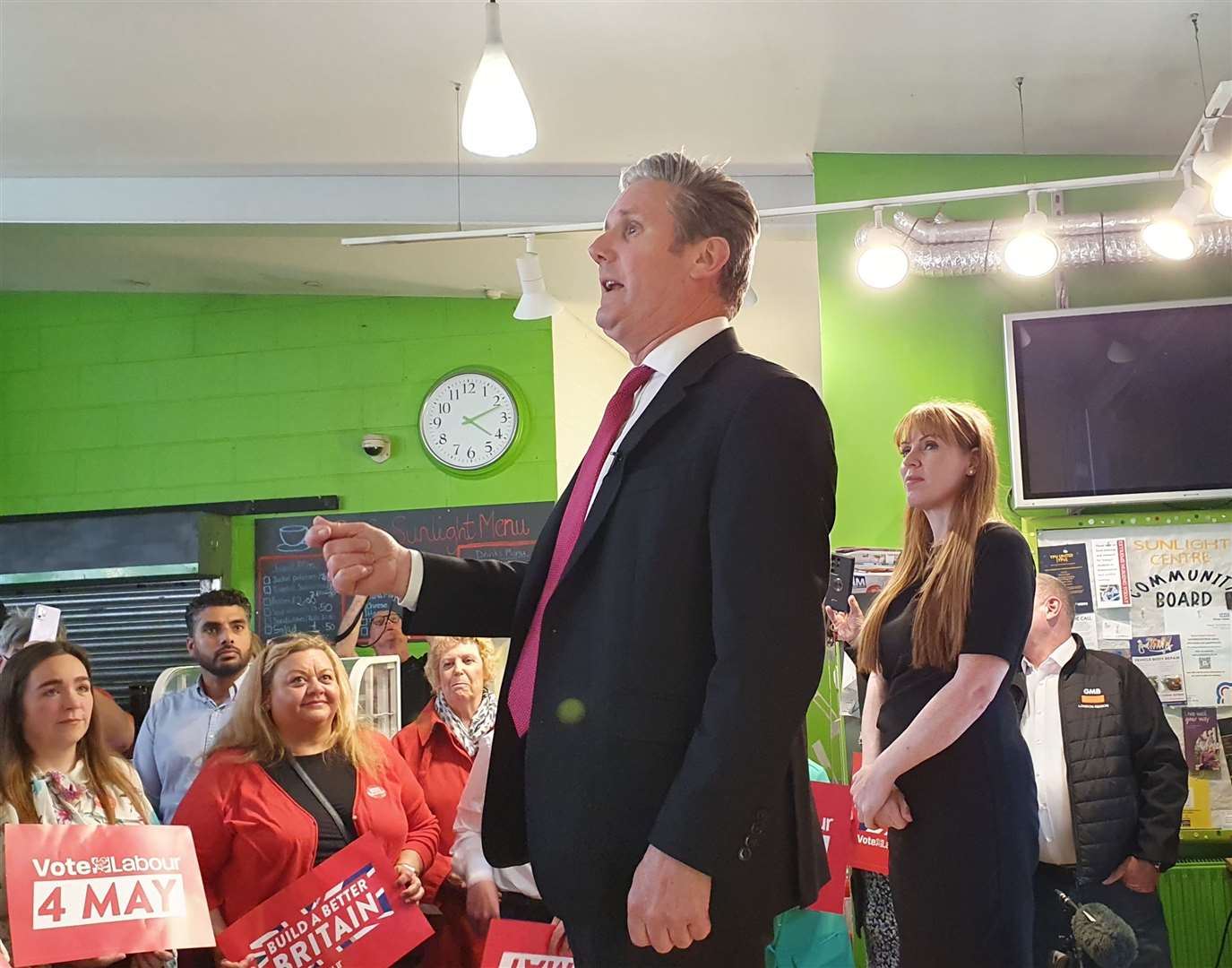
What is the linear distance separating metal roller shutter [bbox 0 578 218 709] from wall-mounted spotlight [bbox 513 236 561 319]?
261cm

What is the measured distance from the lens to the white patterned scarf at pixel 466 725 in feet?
13.7

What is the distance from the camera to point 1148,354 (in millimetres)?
4617

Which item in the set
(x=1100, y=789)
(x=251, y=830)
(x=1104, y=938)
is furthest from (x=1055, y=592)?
Answer: (x=251, y=830)

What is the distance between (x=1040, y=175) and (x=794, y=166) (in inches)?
38.9

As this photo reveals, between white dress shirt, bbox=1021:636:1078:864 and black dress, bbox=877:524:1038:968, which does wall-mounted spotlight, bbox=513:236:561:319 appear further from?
black dress, bbox=877:524:1038:968

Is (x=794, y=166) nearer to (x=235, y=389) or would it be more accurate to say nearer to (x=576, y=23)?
(x=576, y=23)

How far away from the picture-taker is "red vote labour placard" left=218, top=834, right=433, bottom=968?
3039 millimetres

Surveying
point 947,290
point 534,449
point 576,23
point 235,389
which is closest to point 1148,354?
point 947,290

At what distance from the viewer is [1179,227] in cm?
425

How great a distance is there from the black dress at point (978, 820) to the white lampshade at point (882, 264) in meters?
2.37

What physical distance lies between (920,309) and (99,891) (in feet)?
11.7

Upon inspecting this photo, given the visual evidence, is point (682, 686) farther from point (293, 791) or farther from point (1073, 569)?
point (1073, 569)

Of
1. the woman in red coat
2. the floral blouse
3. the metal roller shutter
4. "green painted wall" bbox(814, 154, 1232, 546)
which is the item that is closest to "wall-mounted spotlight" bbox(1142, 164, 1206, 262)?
"green painted wall" bbox(814, 154, 1232, 546)

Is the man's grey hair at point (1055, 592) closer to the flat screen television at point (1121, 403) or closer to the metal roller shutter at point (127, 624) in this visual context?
the flat screen television at point (1121, 403)
